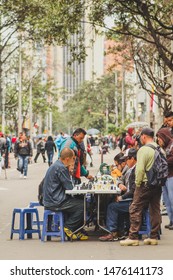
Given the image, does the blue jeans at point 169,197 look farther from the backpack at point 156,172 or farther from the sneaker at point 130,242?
the sneaker at point 130,242

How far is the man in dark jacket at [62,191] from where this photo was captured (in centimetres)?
1486

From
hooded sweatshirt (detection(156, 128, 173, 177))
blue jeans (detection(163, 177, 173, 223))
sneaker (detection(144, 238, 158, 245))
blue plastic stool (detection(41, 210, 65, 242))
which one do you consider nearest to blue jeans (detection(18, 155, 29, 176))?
blue jeans (detection(163, 177, 173, 223))

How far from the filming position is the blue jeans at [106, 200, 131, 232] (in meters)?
15.0

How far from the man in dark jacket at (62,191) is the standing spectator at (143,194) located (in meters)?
0.94

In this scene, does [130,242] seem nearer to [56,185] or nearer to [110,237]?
[110,237]

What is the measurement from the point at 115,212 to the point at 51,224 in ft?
3.49

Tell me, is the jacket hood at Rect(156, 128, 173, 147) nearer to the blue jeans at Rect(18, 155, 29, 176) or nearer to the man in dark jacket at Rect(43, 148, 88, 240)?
the man in dark jacket at Rect(43, 148, 88, 240)

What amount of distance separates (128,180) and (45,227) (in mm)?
1528

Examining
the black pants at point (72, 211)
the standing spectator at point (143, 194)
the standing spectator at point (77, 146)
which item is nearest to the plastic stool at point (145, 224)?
the standing spectator at point (143, 194)

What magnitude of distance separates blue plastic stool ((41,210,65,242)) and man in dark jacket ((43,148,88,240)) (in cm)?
10

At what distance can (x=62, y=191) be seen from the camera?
1498 cm

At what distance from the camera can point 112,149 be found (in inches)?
3794

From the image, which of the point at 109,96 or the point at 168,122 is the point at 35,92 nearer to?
the point at 109,96
